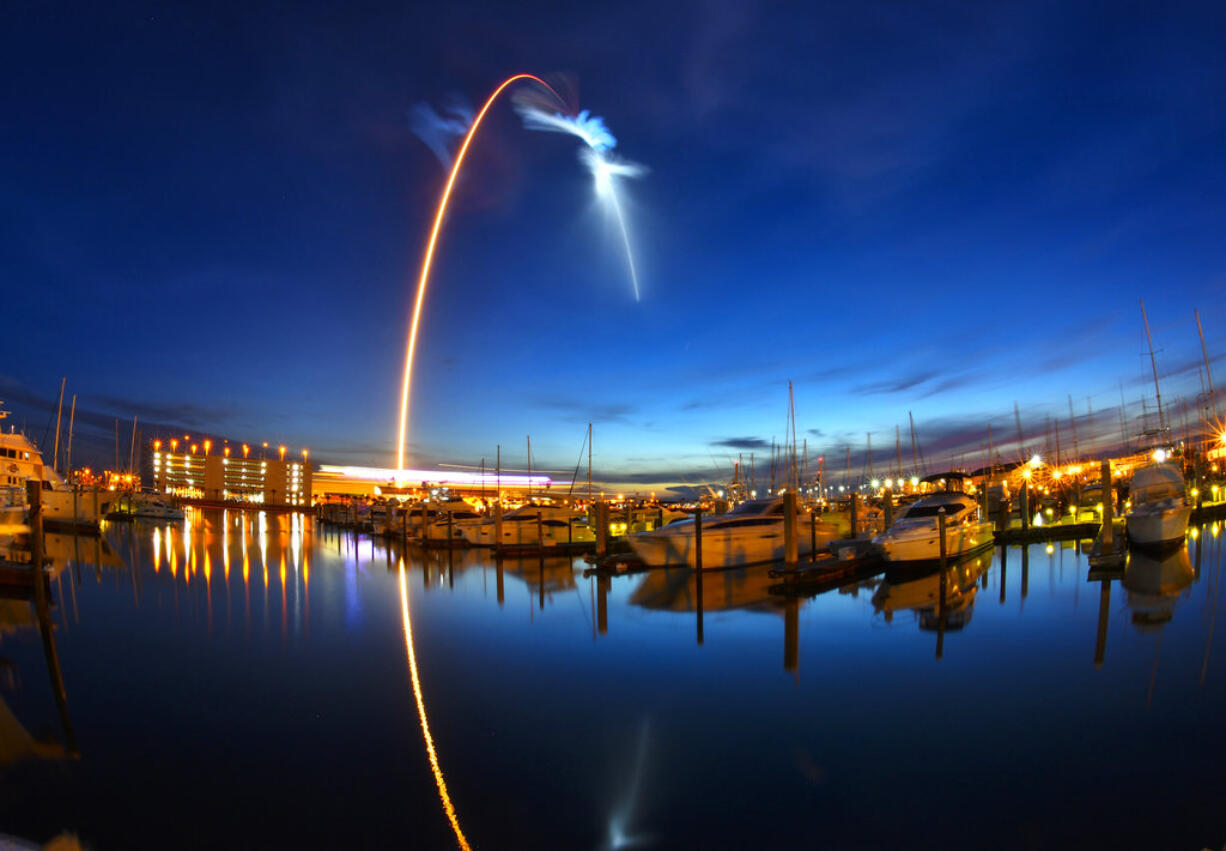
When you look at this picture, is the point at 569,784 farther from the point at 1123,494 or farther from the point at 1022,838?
the point at 1123,494

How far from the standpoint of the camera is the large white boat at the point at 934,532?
24.0 metres

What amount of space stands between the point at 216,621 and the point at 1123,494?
65.7 meters

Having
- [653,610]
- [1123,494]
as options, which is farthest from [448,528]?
[1123,494]

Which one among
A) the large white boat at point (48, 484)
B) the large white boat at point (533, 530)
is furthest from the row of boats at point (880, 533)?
the large white boat at point (48, 484)

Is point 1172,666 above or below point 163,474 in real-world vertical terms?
below

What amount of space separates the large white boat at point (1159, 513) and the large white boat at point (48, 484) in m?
63.2

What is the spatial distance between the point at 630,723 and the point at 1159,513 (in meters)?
28.3

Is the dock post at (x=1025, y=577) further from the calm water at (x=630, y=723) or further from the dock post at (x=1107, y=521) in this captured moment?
the dock post at (x=1107, y=521)

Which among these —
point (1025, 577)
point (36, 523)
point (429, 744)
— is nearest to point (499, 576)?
point (36, 523)

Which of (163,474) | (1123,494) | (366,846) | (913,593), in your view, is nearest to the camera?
(366,846)

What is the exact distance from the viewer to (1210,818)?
7074mm

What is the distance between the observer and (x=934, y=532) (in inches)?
959

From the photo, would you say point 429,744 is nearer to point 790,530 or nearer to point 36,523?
point 36,523

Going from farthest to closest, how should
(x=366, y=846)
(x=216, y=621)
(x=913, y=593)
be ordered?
(x=913, y=593) → (x=216, y=621) → (x=366, y=846)
